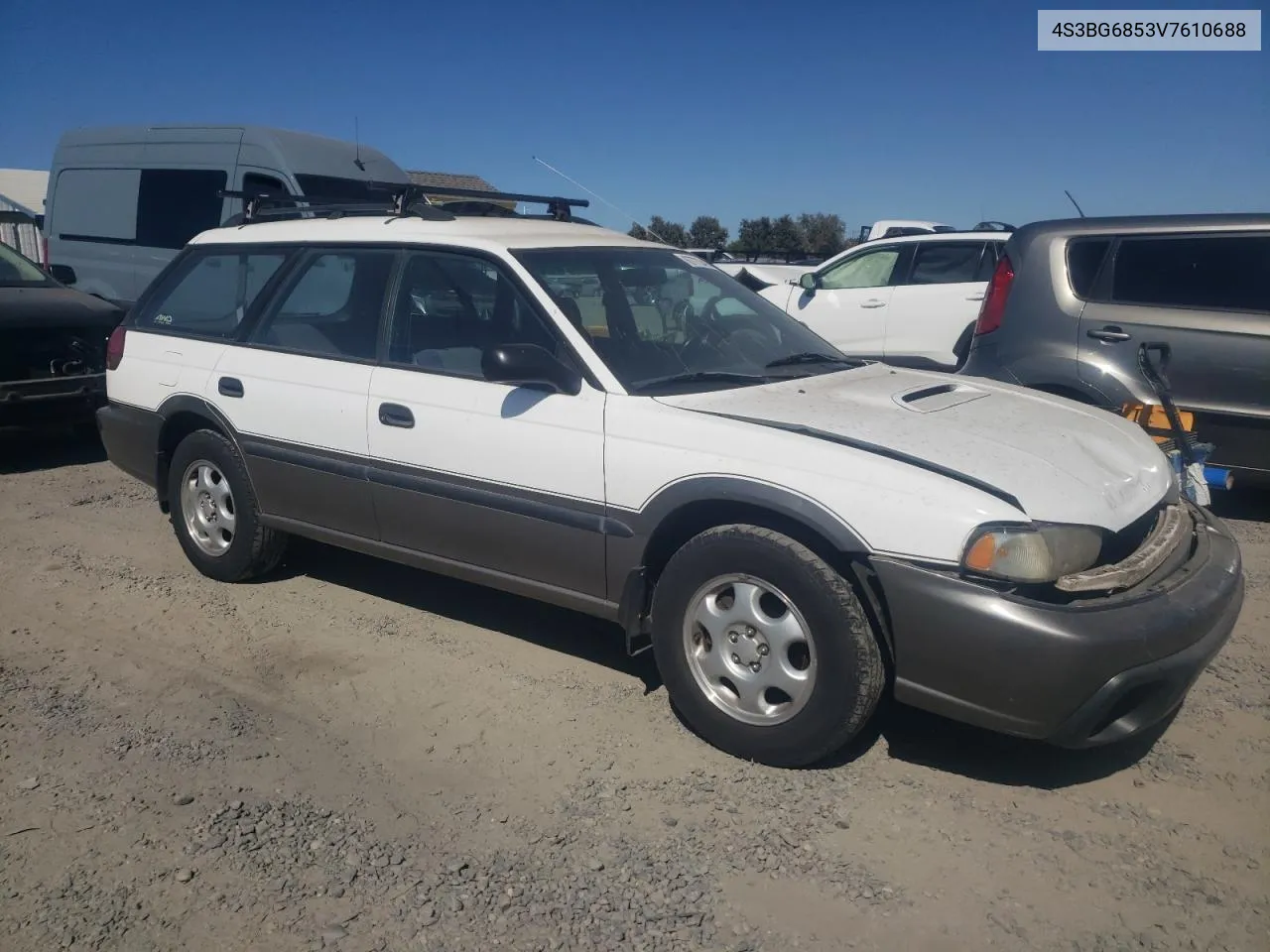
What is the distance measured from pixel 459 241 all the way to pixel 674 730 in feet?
6.92

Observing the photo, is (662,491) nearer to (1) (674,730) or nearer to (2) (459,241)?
(1) (674,730)

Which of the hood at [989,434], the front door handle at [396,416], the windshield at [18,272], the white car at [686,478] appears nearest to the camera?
the white car at [686,478]

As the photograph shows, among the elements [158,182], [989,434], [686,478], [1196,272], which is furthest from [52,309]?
[1196,272]

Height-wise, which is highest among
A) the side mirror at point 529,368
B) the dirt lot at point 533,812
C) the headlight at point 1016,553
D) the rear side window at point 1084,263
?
the rear side window at point 1084,263

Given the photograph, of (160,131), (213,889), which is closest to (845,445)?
(213,889)

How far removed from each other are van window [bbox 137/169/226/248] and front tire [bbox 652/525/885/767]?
812 centimetres

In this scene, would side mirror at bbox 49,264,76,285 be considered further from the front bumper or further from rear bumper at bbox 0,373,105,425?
the front bumper

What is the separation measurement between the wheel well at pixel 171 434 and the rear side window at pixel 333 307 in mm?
576

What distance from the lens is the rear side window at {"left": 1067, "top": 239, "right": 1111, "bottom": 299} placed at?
21.0 ft

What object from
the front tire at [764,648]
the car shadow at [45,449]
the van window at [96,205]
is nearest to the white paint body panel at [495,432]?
the front tire at [764,648]

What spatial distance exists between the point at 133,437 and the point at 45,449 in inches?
148

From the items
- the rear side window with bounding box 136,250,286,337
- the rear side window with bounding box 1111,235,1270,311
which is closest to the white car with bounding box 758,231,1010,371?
the rear side window with bounding box 1111,235,1270,311

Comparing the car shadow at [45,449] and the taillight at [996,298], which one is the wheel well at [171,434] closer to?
the car shadow at [45,449]

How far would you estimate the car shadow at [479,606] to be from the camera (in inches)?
174
